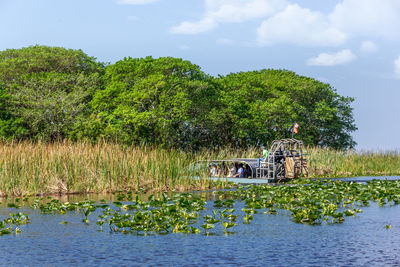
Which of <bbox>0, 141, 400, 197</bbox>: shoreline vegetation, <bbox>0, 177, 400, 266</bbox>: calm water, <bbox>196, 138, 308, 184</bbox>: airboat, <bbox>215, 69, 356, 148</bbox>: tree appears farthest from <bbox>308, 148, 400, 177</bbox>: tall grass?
<bbox>0, 177, 400, 266</bbox>: calm water

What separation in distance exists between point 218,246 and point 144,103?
25.0 m

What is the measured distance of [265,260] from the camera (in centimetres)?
927

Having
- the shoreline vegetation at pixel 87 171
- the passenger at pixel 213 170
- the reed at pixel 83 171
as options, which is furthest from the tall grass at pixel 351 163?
the reed at pixel 83 171

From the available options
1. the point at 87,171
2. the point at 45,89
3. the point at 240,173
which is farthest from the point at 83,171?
the point at 45,89

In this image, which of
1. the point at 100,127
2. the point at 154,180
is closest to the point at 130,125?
the point at 100,127

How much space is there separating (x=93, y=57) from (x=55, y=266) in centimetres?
3604

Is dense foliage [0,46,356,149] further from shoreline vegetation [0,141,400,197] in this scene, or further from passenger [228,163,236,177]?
shoreline vegetation [0,141,400,197]

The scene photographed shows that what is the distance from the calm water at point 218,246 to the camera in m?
9.27

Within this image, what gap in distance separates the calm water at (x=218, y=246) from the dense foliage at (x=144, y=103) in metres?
20.2

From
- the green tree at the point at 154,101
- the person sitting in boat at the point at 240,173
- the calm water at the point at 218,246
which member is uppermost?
the green tree at the point at 154,101

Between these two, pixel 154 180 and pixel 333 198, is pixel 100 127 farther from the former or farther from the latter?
pixel 333 198

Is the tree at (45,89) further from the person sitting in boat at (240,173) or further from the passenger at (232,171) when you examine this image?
the person sitting in boat at (240,173)

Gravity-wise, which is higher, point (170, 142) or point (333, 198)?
Result: point (170, 142)

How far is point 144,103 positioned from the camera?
3478 centimetres
